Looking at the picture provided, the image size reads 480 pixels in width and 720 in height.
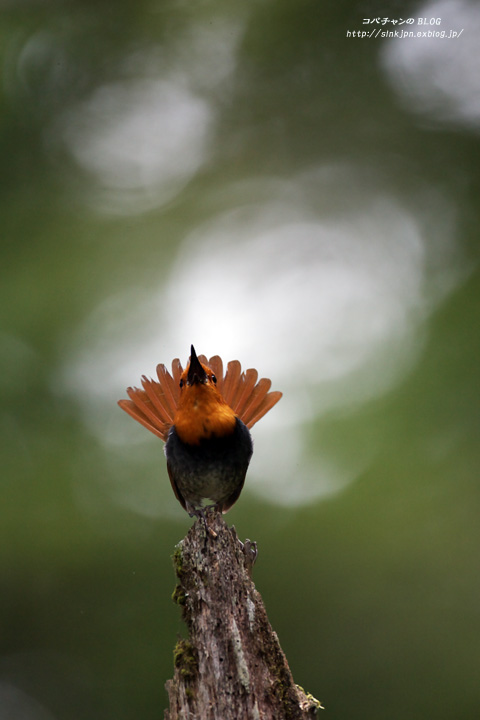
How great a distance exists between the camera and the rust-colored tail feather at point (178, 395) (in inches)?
152

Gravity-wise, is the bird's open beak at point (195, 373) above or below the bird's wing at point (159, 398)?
below

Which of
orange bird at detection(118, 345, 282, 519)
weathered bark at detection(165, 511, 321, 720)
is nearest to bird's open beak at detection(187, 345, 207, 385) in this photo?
orange bird at detection(118, 345, 282, 519)

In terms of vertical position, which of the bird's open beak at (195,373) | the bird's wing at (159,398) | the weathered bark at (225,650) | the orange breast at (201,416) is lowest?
the weathered bark at (225,650)

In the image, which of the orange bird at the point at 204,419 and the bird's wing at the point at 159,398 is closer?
the orange bird at the point at 204,419

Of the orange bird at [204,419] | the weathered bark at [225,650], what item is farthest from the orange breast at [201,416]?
the weathered bark at [225,650]

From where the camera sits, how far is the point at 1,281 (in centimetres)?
698

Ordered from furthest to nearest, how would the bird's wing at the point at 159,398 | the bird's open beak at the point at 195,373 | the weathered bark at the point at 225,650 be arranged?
the bird's wing at the point at 159,398, the bird's open beak at the point at 195,373, the weathered bark at the point at 225,650

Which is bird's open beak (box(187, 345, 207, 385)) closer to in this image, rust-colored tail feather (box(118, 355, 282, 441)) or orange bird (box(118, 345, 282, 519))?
orange bird (box(118, 345, 282, 519))

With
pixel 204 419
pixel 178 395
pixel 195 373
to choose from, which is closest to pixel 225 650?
pixel 204 419

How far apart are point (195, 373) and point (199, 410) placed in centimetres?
19

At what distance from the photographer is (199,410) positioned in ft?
11.7

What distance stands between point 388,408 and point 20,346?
12.0ft

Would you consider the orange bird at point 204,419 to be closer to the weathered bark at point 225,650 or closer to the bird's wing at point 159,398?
the bird's wing at point 159,398

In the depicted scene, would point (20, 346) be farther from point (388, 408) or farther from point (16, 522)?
point (388, 408)
